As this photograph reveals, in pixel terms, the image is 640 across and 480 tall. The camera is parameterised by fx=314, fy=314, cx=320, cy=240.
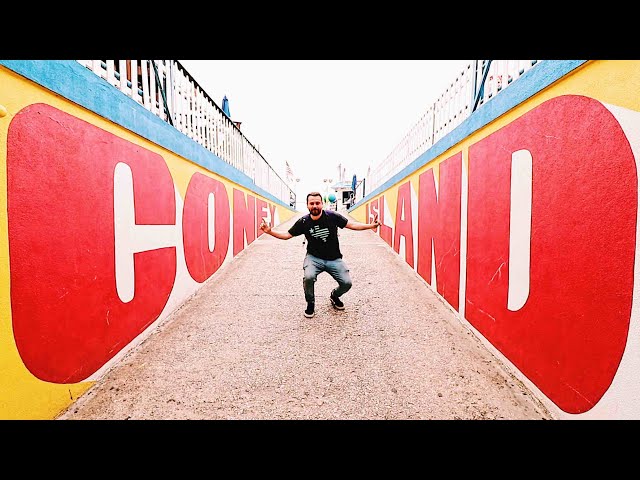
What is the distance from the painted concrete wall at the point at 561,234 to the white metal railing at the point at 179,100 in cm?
350

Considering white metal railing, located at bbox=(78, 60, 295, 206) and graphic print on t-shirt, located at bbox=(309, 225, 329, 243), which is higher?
white metal railing, located at bbox=(78, 60, 295, 206)

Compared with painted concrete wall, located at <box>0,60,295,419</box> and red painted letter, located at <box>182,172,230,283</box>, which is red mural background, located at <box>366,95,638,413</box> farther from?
red painted letter, located at <box>182,172,230,283</box>

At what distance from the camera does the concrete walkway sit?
7.24ft

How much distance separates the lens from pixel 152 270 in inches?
134

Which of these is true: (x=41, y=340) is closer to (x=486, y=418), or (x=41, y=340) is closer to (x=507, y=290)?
(x=486, y=418)

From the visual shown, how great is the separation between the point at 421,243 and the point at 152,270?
4.12m

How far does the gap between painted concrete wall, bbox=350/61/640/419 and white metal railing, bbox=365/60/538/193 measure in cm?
28

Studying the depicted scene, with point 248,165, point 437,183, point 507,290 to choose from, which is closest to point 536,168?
point 507,290

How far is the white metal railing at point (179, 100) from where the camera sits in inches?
120

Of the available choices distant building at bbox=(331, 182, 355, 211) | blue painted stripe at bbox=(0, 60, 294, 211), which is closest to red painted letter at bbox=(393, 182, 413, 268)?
blue painted stripe at bbox=(0, 60, 294, 211)

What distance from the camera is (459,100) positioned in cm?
435

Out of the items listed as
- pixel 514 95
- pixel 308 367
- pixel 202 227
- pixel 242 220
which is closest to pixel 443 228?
pixel 514 95
